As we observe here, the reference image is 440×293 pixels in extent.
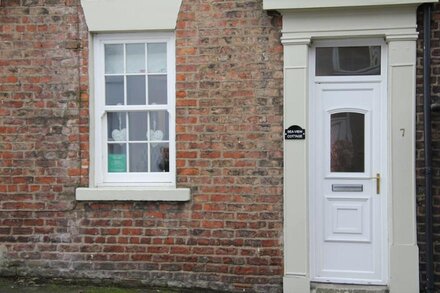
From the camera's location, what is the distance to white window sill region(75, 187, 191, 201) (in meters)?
5.51

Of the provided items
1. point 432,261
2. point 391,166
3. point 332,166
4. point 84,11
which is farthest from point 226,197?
point 84,11

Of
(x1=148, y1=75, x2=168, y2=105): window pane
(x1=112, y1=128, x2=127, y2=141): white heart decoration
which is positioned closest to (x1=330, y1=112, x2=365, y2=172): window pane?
(x1=148, y1=75, x2=168, y2=105): window pane

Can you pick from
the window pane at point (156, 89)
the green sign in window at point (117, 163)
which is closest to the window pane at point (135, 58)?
the window pane at point (156, 89)

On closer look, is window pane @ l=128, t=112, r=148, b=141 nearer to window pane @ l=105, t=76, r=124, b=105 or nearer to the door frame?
window pane @ l=105, t=76, r=124, b=105

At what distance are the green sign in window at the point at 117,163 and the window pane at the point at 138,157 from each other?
0.27 feet

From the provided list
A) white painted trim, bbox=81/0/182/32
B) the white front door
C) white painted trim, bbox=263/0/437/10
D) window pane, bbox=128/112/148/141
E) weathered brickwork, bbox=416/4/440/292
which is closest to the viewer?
white painted trim, bbox=263/0/437/10

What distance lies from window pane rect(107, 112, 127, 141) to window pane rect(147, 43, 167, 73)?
0.64 metres

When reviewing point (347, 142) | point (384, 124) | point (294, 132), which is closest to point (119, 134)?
point (294, 132)

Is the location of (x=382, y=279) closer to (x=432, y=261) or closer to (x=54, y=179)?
(x=432, y=261)

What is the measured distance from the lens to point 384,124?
535 centimetres

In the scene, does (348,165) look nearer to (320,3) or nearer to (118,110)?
(320,3)

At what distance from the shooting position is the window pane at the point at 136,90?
5.73m

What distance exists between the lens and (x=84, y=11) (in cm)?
562

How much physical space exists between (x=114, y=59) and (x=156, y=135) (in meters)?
1.01
